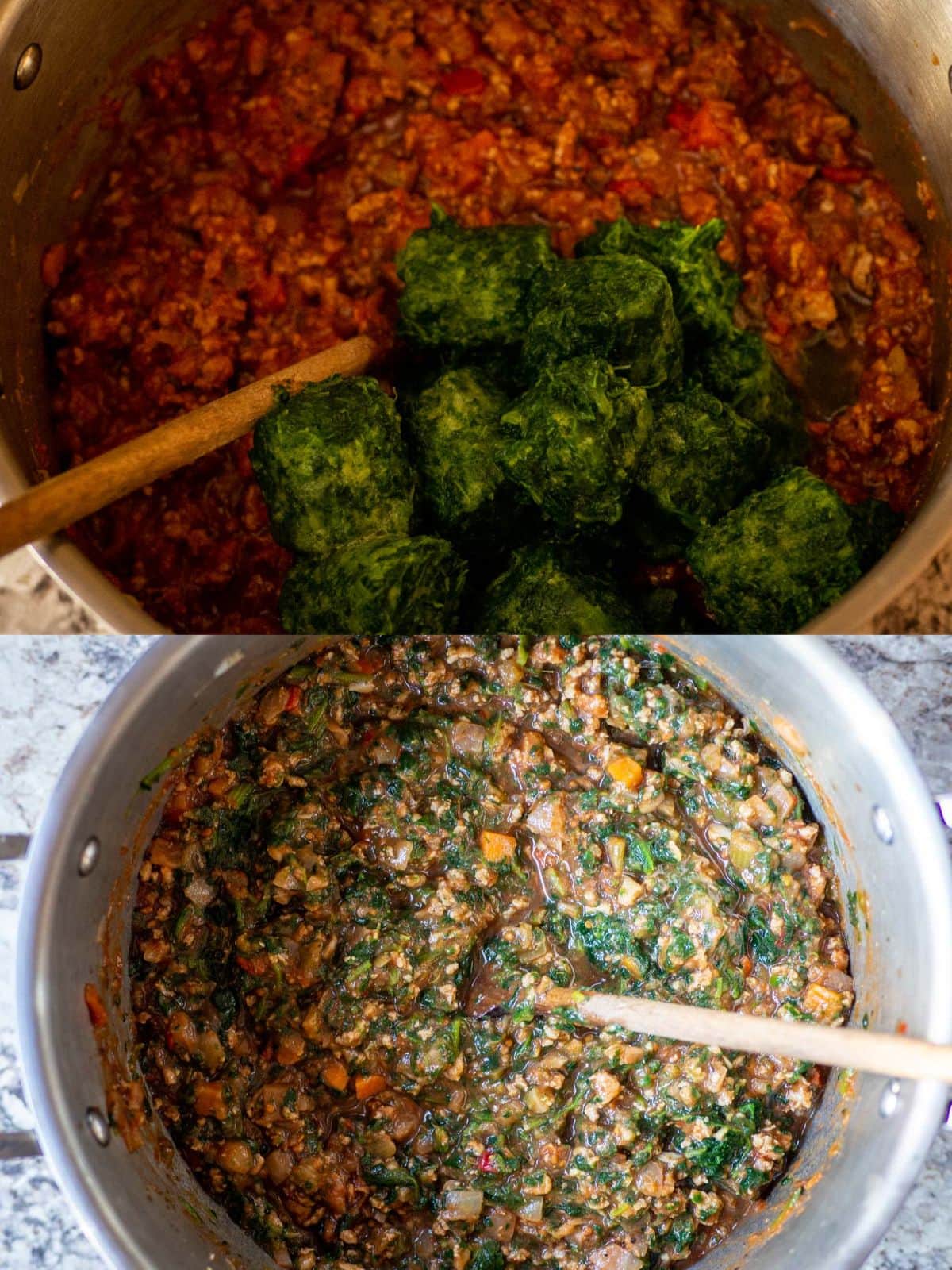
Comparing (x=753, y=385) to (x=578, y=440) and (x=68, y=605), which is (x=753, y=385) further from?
(x=68, y=605)

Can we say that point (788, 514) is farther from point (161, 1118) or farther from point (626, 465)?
point (161, 1118)

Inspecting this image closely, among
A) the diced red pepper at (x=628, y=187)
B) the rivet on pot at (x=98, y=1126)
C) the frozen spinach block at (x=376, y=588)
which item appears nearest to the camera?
the rivet on pot at (x=98, y=1126)

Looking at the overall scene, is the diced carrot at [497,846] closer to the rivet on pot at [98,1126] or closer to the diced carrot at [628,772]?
the diced carrot at [628,772]

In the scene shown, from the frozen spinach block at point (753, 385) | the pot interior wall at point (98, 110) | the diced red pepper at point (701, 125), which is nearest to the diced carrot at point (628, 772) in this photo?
the frozen spinach block at point (753, 385)

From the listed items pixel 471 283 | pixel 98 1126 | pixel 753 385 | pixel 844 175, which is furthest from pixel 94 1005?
pixel 844 175

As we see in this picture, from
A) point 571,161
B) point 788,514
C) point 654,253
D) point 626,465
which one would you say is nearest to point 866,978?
point 788,514
